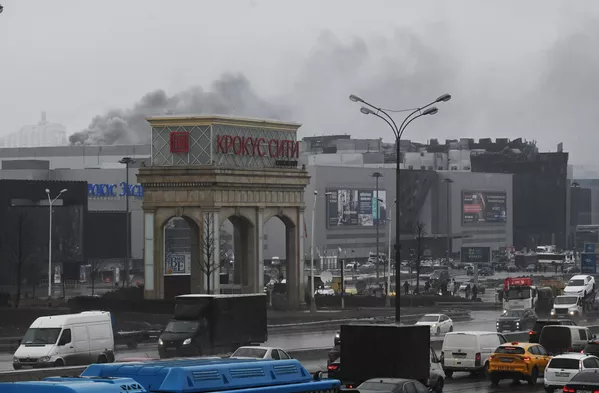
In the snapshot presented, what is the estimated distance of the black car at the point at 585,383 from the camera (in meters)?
30.7

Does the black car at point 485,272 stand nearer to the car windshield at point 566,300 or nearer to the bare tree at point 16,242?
the bare tree at point 16,242

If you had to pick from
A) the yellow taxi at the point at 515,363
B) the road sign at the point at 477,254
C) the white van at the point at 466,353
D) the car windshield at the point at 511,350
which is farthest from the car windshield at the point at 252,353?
the road sign at the point at 477,254

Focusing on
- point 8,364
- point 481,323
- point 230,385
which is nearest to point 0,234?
point 481,323

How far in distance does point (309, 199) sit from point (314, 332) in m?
113

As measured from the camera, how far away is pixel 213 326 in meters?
48.5

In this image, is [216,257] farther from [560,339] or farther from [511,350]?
[511,350]

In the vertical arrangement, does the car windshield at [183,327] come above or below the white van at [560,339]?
above

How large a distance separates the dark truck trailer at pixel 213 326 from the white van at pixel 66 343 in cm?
319

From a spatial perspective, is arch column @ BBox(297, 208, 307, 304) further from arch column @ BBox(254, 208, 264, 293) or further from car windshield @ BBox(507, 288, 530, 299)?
car windshield @ BBox(507, 288, 530, 299)

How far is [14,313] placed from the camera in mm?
71938

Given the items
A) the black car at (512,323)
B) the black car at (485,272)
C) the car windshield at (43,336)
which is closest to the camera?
the car windshield at (43,336)

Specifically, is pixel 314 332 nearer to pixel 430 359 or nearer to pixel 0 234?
pixel 430 359

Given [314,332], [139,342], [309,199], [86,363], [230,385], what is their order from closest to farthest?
[230,385], [86,363], [139,342], [314,332], [309,199]

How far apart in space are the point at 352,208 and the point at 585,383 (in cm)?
15950
